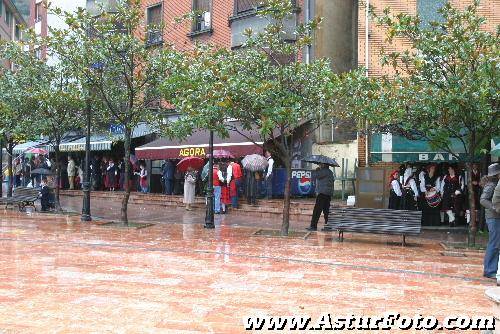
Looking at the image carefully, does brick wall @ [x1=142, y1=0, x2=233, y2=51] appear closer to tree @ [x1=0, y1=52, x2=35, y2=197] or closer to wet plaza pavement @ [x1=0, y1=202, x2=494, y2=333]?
tree @ [x1=0, y1=52, x2=35, y2=197]

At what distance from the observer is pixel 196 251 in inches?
424

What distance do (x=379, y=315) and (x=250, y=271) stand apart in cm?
289

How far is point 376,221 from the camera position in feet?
41.0

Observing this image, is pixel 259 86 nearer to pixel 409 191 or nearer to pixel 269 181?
pixel 409 191

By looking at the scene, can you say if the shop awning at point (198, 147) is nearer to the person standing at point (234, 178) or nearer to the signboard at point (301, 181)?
the person standing at point (234, 178)

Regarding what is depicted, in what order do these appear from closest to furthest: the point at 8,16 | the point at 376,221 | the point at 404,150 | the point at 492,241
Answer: the point at 492,241 → the point at 376,221 → the point at 404,150 → the point at 8,16

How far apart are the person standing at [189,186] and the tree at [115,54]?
3859 millimetres

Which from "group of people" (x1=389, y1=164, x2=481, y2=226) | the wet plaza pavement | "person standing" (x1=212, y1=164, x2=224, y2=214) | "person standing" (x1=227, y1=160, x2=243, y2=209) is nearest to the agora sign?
"person standing" (x1=212, y1=164, x2=224, y2=214)

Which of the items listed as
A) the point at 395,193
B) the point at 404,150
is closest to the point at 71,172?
the point at 404,150

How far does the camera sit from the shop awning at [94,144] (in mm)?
25355

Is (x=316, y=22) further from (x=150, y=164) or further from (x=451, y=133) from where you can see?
(x=150, y=164)

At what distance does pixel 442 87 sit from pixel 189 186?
10.2 meters

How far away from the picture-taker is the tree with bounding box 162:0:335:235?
12328mm

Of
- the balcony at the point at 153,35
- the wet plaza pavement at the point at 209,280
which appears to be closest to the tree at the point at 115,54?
the balcony at the point at 153,35
